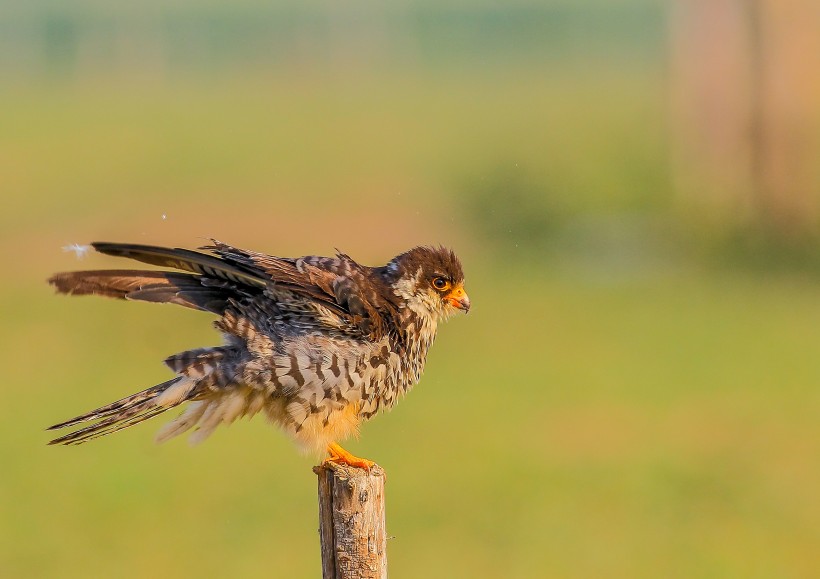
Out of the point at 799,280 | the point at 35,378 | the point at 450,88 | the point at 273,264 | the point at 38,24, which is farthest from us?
the point at 38,24

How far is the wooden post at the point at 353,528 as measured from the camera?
16.6 feet

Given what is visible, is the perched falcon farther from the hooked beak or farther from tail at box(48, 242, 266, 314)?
the hooked beak

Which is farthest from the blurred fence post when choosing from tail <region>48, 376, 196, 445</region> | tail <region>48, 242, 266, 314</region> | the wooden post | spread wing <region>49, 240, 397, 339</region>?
the wooden post

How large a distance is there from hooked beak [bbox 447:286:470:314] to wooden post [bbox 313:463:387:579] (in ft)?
3.81

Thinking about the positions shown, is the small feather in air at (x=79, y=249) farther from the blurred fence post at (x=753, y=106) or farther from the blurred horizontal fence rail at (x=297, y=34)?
the blurred horizontal fence rail at (x=297, y=34)

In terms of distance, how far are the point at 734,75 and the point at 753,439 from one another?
11.8m

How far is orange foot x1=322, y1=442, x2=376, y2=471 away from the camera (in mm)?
5539

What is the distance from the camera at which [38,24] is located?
79.2 m

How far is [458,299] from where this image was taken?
20.2 ft

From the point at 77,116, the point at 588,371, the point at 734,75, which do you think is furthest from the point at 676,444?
the point at 77,116

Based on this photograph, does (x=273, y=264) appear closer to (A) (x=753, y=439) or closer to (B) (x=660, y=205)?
(A) (x=753, y=439)

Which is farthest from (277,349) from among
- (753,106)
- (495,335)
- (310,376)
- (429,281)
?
(753,106)

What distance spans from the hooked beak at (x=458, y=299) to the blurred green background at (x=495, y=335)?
4.21 m

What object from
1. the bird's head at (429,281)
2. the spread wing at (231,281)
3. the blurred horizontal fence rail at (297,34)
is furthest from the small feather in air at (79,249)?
the blurred horizontal fence rail at (297,34)
